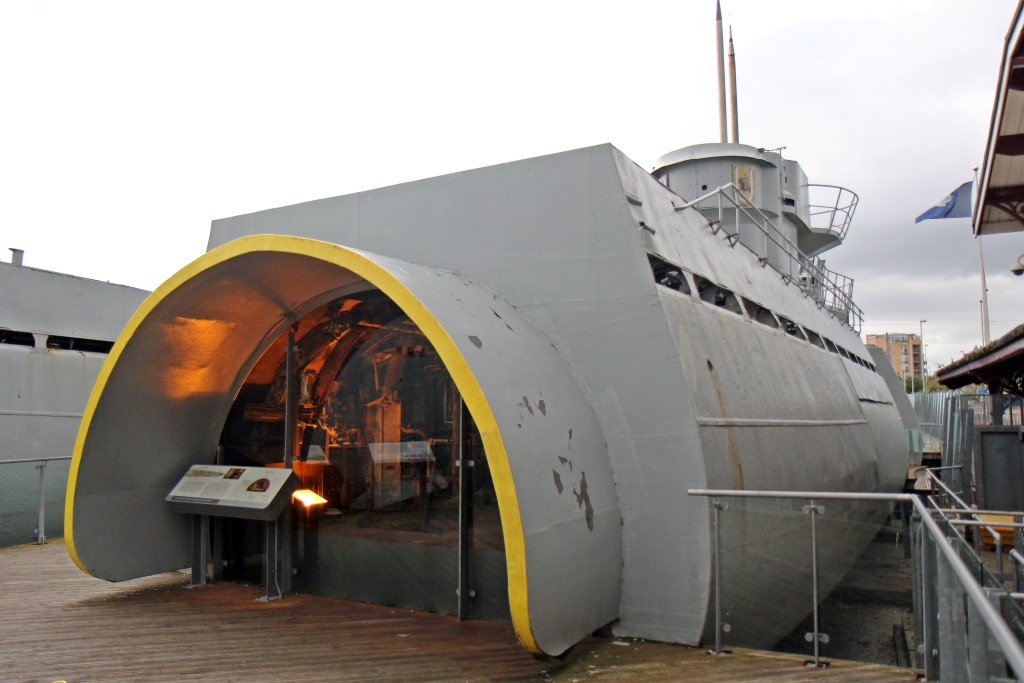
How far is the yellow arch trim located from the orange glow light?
6.36 ft

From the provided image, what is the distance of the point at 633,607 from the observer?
6.08 m

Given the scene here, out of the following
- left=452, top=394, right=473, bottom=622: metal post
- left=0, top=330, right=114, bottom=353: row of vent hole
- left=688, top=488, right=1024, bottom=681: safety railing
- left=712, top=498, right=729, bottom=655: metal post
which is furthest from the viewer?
left=0, top=330, right=114, bottom=353: row of vent hole

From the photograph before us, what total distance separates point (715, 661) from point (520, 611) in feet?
4.99

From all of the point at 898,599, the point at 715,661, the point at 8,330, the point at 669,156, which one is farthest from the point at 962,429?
the point at 8,330

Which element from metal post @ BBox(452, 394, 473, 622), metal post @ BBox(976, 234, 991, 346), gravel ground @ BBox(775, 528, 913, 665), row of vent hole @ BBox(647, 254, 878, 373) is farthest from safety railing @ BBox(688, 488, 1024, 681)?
metal post @ BBox(976, 234, 991, 346)

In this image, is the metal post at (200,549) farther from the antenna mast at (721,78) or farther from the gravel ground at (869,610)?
the antenna mast at (721,78)

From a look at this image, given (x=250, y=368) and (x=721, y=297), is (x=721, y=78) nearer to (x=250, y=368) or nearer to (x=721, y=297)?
(x=721, y=297)

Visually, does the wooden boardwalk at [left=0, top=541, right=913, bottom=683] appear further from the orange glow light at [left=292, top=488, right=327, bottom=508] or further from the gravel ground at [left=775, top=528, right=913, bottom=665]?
the orange glow light at [left=292, top=488, right=327, bottom=508]

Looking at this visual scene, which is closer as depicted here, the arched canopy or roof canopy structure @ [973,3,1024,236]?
the arched canopy

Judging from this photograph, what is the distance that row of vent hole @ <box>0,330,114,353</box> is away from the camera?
1177 centimetres

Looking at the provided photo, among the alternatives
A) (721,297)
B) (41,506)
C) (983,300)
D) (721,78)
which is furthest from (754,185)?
(983,300)

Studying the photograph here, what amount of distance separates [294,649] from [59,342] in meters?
9.30

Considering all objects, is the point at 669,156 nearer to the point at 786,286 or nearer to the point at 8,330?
the point at 786,286

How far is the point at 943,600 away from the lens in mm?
3959
